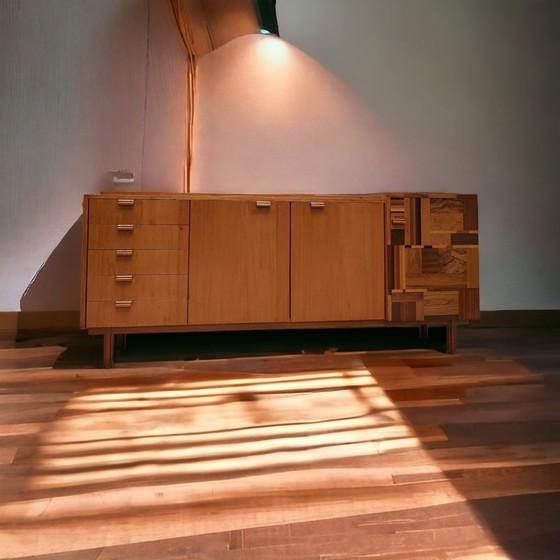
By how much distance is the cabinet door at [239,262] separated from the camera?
149 centimetres

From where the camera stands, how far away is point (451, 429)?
95 cm

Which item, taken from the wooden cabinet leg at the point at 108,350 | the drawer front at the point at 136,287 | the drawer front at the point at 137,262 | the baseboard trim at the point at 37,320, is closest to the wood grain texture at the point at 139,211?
the drawer front at the point at 137,262

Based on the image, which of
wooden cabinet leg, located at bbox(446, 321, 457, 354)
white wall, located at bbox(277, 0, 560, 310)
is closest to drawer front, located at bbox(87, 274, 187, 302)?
wooden cabinet leg, located at bbox(446, 321, 457, 354)

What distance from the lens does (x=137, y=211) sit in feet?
4.71

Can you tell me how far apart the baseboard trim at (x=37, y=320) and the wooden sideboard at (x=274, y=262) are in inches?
27.4

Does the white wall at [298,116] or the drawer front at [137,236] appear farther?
the white wall at [298,116]

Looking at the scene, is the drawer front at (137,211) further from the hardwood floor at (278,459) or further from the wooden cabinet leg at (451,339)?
the wooden cabinet leg at (451,339)

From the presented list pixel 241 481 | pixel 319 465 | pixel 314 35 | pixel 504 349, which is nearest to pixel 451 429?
pixel 319 465

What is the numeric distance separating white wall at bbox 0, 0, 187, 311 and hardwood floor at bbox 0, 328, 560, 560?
0.63 m

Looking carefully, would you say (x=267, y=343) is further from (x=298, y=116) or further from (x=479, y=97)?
(x=479, y=97)

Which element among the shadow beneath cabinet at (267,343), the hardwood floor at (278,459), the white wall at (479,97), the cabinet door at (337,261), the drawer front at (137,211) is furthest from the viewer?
the white wall at (479,97)

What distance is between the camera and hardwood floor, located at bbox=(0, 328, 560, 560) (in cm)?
58

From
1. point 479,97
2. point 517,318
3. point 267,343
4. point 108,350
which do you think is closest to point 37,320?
point 108,350

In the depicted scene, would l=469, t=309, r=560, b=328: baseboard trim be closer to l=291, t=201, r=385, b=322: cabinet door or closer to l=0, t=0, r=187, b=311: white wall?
l=291, t=201, r=385, b=322: cabinet door
